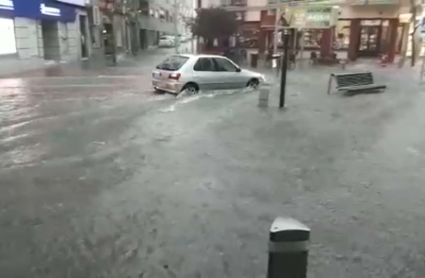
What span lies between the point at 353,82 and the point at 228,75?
14.9ft

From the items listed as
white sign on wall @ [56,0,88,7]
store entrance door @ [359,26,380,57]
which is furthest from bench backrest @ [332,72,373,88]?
white sign on wall @ [56,0,88,7]

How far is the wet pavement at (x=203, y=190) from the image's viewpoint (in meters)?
4.21

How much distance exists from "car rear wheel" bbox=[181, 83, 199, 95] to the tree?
21196mm

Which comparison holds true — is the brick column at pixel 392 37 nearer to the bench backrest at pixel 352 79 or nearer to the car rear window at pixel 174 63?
the bench backrest at pixel 352 79

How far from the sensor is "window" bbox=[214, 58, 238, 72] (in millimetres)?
16158

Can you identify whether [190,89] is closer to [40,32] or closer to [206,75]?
[206,75]

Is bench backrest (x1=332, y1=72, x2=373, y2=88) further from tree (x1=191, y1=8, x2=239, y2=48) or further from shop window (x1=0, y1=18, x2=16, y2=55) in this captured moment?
tree (x1=191, y1=8, x2=239, y2=48)

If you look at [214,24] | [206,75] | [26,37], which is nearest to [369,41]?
[214,24]

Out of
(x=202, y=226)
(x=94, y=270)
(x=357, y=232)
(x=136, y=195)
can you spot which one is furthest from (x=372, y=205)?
(x=94, y=270)

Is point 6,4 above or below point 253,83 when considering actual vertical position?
above

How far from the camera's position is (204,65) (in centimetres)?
1573

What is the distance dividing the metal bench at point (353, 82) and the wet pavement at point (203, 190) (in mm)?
3493

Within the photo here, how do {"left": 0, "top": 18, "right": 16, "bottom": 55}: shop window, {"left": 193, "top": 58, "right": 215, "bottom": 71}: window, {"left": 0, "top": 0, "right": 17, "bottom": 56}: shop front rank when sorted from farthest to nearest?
{"left": 0, "top": 18, "right": 16, "bottom": 55}: shop window < {"left": 0, "top": 0, "right": 17, "bottom": 56}: shop front < {"left": 193, "top": 58, "right": 215, "bottom": 71}: window

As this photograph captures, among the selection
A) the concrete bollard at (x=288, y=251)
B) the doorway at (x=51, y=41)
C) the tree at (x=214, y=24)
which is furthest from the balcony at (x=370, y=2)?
the concrete bollard at (x=288, y=251)
